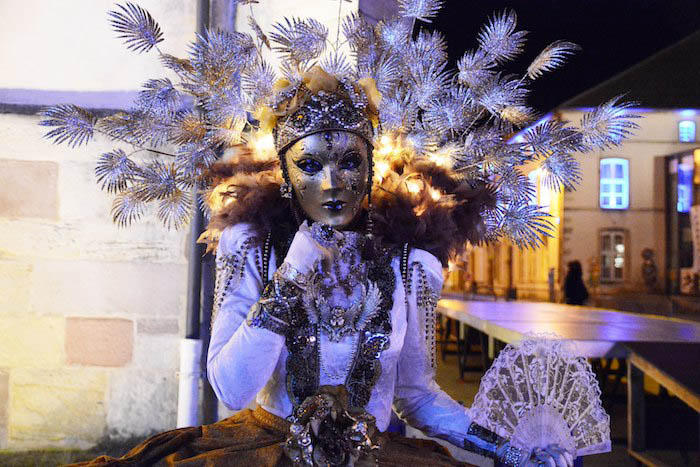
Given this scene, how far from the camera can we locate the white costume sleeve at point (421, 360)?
1.78m

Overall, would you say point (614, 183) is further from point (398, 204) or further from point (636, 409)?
point (398, 204)

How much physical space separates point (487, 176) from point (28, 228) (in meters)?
1.93

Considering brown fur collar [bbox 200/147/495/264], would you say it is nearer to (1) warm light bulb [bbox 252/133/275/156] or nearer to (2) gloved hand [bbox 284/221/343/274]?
(1) warm light bulb [bbox 252/133/275/156]

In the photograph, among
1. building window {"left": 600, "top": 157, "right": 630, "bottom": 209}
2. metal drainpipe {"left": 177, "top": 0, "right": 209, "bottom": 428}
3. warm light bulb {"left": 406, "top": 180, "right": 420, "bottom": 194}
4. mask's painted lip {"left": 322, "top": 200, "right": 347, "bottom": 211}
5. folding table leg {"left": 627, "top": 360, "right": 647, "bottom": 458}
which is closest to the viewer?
mask's painted lip {"left": 322, "top": 200, "right": 347, "bottom": 211}

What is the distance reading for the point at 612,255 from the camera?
2044 centimetres

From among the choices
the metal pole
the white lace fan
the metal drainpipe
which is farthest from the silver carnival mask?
the metal pole

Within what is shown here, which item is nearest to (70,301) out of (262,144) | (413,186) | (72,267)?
(72,267)

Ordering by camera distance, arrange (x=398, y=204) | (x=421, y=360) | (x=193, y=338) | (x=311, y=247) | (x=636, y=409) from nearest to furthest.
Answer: (x=311, y=247) → (x=421, y=360) → (x=398, y=204) → (x=193, y=338) → (x=636, y=409)

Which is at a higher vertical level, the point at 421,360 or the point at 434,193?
the point at 434,193

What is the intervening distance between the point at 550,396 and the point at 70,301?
2.07 m

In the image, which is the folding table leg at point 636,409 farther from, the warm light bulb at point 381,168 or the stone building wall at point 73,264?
the stone building wall at point 73,264

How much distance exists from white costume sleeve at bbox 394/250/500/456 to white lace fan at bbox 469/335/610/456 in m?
0.23

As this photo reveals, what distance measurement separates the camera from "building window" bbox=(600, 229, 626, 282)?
1989cm

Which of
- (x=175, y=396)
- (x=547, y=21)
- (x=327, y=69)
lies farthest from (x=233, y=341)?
(x=547, y=21)
